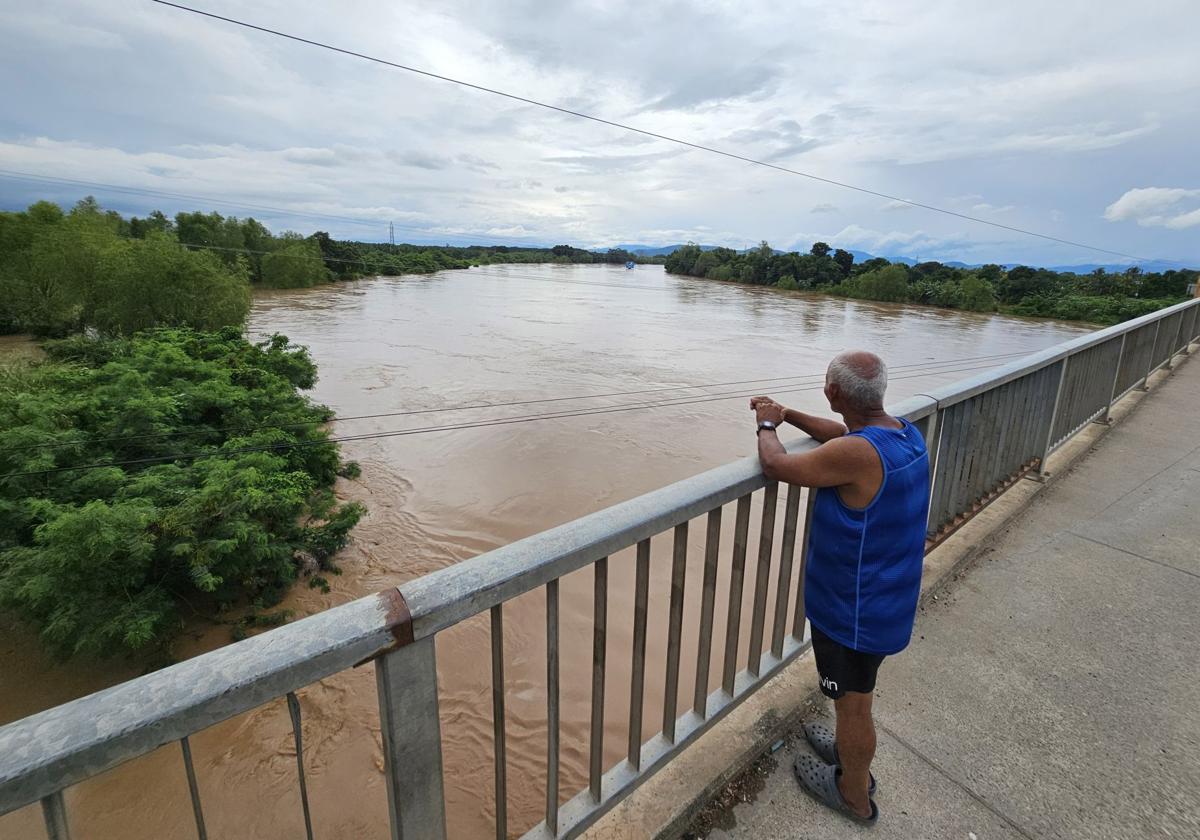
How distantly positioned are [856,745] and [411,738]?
1.44m

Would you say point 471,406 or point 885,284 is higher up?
point 885,284

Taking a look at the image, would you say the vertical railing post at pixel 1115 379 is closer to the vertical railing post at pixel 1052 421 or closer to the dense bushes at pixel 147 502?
the vertical railing post at pixel 1052 421

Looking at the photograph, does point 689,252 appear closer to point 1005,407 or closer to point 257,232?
point 257,232

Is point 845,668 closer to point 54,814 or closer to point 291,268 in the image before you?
point 54,814

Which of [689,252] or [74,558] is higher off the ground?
[689,252]

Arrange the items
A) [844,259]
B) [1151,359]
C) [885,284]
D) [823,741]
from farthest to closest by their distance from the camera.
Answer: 1. [844,259]
2. [885,284]
3. [1151,359]
4. [823,741]

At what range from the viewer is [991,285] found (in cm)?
5262

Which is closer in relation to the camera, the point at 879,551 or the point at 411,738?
the point at 411,738

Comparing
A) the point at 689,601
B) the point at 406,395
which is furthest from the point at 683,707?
the point at 406,395

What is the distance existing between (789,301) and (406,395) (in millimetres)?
46665

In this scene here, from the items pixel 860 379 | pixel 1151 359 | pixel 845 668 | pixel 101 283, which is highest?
pixel 860 379

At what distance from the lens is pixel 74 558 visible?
199 inches

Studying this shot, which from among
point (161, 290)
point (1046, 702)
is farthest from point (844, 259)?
point (1046, 702)

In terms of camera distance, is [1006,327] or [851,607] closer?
[851,607]
